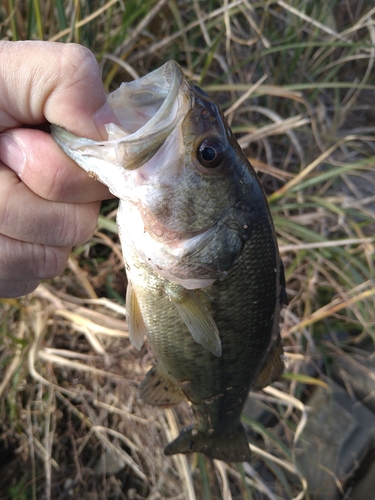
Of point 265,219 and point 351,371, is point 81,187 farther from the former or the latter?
point 351,371

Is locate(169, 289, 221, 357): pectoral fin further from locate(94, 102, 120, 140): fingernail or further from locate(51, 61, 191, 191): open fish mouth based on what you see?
locate(94, 102, 120, 140): fingernail

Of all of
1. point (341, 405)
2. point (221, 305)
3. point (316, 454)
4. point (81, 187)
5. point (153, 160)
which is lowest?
point (316, 454)

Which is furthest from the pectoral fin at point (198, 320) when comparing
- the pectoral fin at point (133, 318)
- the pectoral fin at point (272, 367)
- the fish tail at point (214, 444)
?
the fish tail at point (214, 444)

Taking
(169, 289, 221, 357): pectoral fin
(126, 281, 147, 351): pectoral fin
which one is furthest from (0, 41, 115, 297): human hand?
(169, 289, 221, 357): pectoral fin

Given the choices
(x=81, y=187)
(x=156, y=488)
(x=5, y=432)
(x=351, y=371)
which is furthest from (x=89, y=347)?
(x=351, y=371)

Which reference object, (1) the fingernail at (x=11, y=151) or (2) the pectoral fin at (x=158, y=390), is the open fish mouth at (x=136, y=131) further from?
(2) the pectoral fin at (x=158, y=390)
